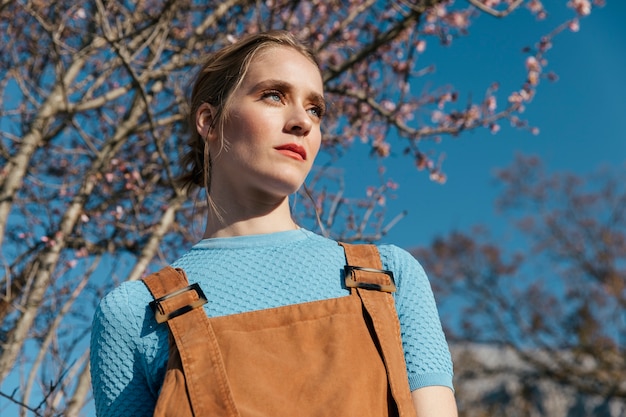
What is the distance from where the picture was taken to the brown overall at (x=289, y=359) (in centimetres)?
144

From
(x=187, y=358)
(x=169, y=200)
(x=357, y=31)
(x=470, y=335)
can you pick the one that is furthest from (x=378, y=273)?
(x=470, y=335)

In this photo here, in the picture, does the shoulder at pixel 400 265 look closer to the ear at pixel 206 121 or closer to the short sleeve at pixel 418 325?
the short sleeve at pixel 418 325

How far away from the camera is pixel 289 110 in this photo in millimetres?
1817

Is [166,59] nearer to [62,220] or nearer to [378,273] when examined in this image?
[62,220]

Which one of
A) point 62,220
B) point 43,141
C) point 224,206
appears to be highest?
point 43,141

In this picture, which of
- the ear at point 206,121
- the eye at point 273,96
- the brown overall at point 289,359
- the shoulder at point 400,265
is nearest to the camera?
the brown overall at point 289,359

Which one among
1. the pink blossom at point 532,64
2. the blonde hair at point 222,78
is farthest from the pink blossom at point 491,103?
the blonde hair at point 222,78

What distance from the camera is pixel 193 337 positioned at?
5.09ft

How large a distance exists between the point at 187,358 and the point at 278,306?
228 millimetres

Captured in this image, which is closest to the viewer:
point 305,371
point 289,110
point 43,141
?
point 305,371

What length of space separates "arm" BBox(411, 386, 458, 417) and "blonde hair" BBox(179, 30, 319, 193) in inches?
30.7

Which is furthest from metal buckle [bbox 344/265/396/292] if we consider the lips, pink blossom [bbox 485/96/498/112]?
pink blossom [bbox 485/96/498/112]

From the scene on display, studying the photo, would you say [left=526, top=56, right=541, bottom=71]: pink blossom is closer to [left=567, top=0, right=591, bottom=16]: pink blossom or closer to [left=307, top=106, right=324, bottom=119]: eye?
[left=567, top=0, right=591, bottom=16]: pink blossom

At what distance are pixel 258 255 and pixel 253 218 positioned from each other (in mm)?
122
